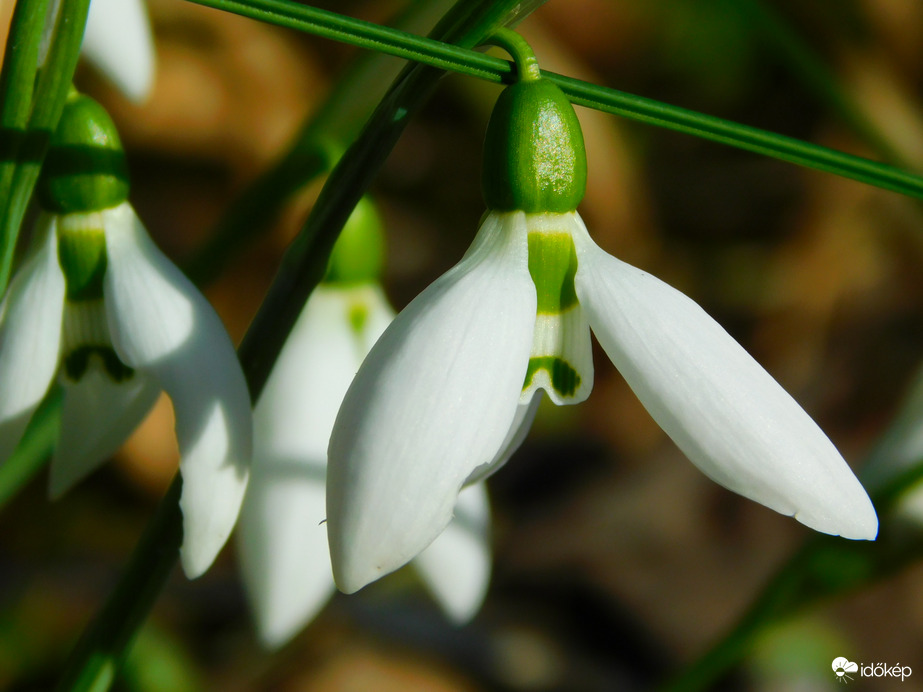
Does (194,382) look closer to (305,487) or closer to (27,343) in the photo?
(27,343)

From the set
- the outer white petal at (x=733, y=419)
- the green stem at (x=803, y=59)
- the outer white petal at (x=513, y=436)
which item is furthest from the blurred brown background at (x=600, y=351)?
the outer white petal at (x=733, y=419)

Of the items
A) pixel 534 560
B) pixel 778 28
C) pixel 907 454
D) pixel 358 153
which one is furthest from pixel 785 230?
pixel 358 153

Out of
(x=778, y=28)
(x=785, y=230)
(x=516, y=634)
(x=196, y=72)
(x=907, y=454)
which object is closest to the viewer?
(x=907, y=454)

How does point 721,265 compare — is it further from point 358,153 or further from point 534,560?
point 358,153

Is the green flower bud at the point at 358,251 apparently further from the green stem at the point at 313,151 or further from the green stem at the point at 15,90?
the green stem at the point at 15,90

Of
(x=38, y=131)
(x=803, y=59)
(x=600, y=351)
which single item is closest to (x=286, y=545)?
(x=38, y=131)

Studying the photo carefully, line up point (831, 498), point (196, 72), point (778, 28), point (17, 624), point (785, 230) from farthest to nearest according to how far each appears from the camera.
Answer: point (785, 230), point (196, 72), point (17, 624), point (778, 28), point (831, 498)
